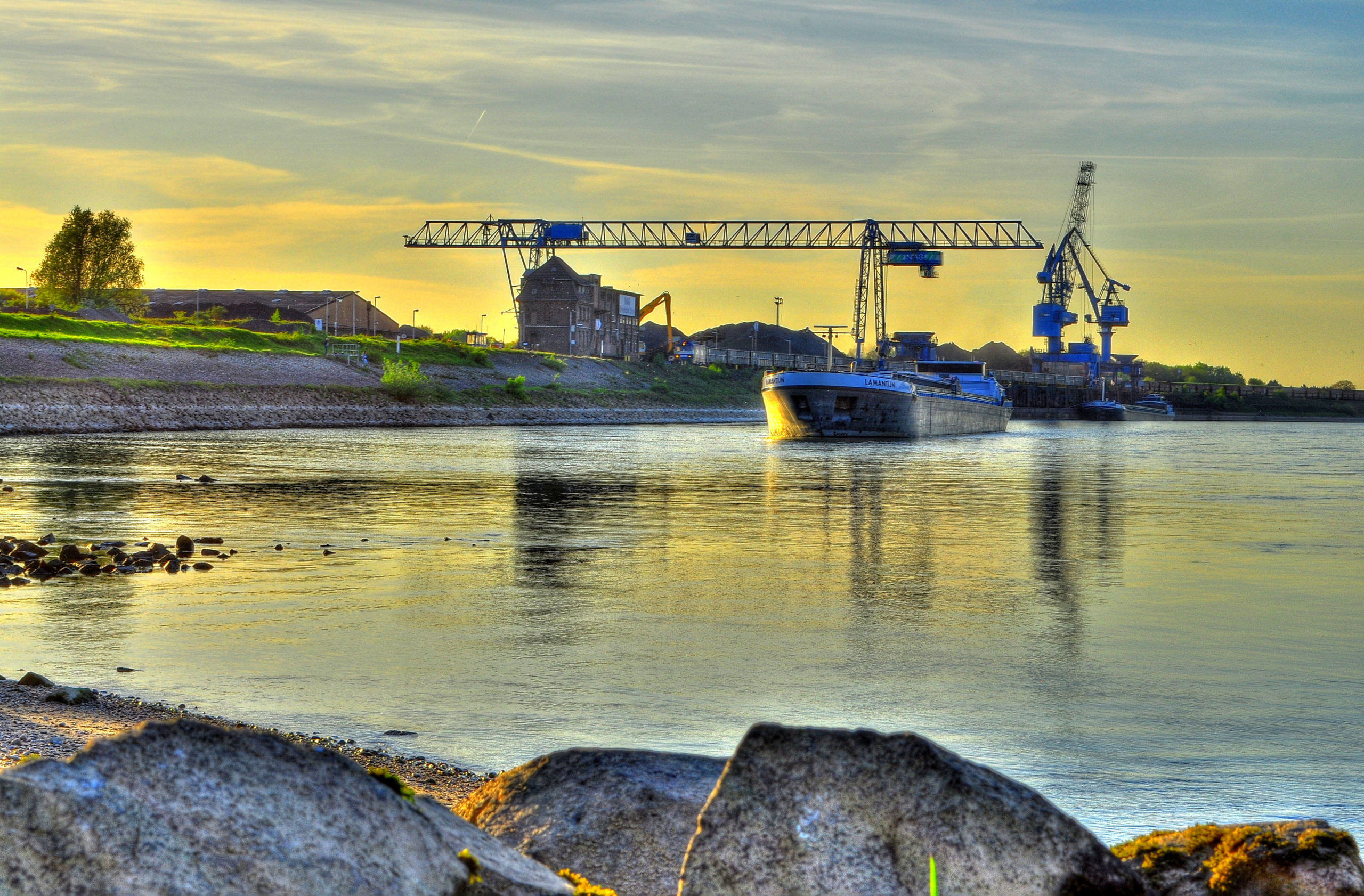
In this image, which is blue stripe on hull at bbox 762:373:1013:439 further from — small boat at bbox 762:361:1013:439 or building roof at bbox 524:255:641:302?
building roof at bbox 524:255:641:302

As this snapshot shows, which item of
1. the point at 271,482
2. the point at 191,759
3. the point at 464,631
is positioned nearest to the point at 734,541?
the point at 464,631

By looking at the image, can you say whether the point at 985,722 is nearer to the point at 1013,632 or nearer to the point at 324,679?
the point at 1013,632

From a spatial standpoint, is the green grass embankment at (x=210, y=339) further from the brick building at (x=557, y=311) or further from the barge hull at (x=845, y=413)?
the barge hull at (x=845, y=413)

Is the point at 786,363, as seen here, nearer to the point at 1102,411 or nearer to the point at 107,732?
the point at 1102,411

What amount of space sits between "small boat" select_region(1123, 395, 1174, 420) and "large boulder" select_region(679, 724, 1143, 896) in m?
164

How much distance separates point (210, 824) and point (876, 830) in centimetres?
174

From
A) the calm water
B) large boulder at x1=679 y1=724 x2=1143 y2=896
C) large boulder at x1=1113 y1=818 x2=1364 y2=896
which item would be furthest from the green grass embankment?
large boulder at x1=1113 y1=818 x2=1364 y2=896

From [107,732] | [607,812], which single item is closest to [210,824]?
[607,812]

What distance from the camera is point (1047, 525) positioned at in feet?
73.2

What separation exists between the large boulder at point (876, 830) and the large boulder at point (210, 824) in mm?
749

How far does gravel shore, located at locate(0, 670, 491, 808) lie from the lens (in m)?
6.32

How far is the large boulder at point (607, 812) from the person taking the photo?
13.2ft

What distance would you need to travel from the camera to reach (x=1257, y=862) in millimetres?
3666

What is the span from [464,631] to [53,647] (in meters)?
3.30
